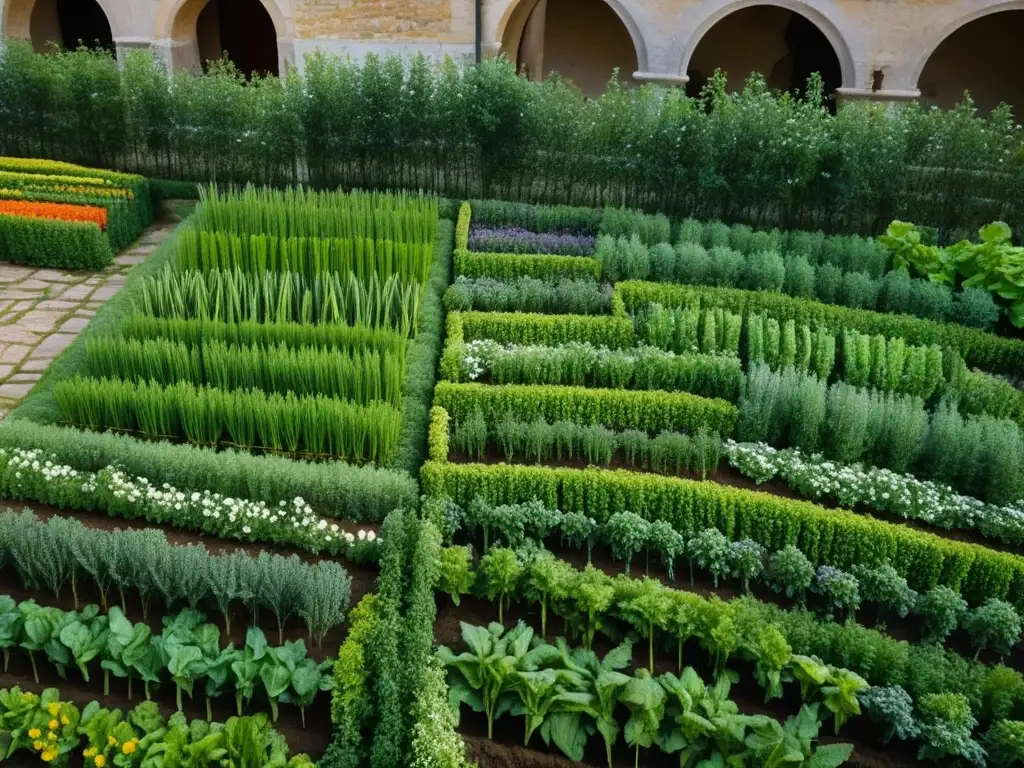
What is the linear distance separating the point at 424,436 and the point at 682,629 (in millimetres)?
2297

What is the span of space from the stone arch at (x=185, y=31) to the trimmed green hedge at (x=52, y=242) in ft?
14.8

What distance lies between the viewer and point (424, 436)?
616cm

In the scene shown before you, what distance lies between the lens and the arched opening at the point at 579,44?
51.2ft

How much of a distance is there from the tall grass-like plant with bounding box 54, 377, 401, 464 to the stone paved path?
101cm

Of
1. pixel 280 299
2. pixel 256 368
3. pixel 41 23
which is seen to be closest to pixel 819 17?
pixel 280 299

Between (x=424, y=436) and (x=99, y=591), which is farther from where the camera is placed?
(x=424, y=436)

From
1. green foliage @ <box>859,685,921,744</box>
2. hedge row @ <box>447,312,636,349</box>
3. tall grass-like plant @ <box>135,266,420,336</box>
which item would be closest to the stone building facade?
hedge row @ <box>447,312,636,349</box>

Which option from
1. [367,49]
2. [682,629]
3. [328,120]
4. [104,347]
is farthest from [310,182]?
[682,629]

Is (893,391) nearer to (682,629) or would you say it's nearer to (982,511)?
(982,511)

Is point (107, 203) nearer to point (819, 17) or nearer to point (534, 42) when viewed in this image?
point (534, 42)

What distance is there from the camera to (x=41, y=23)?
15.7 metres

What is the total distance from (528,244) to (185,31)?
7.60 meters

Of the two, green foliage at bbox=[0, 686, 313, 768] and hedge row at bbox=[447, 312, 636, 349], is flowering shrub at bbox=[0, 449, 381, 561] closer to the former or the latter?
green foliage at bbox=[0, 686, 313, 768]

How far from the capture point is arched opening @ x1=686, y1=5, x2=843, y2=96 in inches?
615
